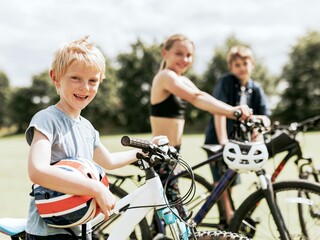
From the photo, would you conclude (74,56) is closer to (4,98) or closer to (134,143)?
(134,143)

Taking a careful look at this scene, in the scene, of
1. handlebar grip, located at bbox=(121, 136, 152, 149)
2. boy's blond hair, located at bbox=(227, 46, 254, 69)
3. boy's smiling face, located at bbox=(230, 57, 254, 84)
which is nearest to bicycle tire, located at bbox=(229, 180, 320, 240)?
handlebar grip, located at bbox=(121, 136, 152, 149)

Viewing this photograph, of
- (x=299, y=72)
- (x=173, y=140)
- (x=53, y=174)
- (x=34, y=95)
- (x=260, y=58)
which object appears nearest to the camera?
(x=53, y=174)

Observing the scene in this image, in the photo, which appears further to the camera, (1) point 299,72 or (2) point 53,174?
(1) point 299,72

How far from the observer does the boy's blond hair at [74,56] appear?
2.44 meters

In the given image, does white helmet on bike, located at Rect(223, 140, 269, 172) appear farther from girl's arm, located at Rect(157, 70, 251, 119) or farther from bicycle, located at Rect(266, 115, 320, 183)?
bicycle, located at Rect(266, 115, 320, 183)

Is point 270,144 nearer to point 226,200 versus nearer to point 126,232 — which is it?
point 226,200

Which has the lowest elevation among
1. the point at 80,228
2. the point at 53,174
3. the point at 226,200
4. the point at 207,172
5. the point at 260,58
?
the point at 207,172

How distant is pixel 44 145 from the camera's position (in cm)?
232

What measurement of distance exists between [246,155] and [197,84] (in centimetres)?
5736

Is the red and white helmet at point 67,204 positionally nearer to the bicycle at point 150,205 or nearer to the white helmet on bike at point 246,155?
the bicycle at point 150,205

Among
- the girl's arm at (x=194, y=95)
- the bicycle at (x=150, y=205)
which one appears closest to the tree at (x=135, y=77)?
the girl's arm at (x=194, y=95)

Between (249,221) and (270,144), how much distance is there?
0.89 metres

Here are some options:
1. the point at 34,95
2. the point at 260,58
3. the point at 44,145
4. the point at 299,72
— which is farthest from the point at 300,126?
the point at 34,95

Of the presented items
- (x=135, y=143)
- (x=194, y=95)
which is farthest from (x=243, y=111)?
(x=135, y=143)
